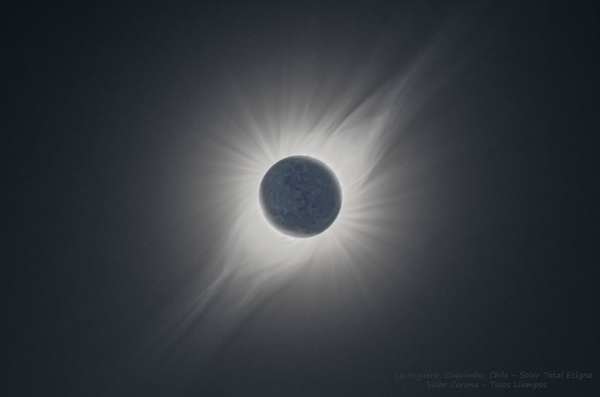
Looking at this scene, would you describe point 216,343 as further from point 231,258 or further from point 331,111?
point 331,111

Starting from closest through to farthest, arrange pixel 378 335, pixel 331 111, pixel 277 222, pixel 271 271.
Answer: pixel 277 222
pixel 331 111
pixel 271 271
pixel 378 335

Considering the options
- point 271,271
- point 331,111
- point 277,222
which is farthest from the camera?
point 271,271

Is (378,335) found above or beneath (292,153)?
beneath

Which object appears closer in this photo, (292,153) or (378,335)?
(292,153)

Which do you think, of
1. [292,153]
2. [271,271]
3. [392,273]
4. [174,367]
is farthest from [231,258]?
[392,273]

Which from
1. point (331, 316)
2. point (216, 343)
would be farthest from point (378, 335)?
point (216, 343)

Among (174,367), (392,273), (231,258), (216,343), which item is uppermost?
(392,273)
